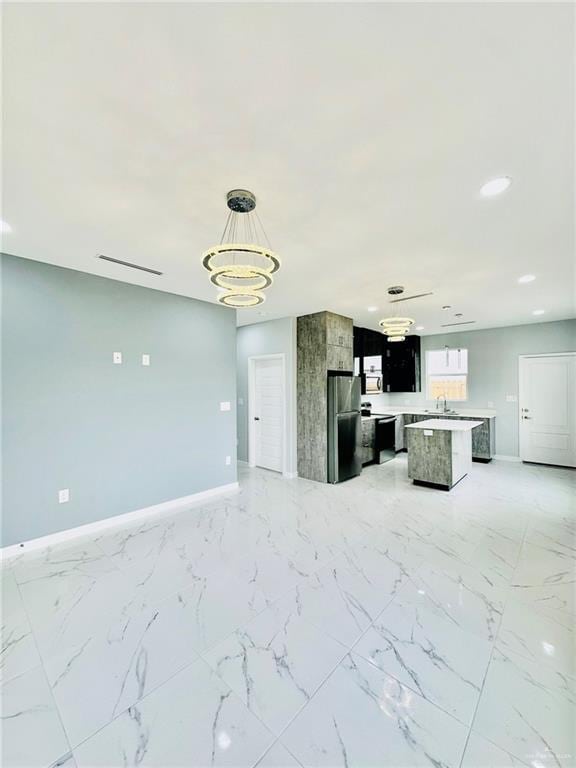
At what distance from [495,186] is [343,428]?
3.77m

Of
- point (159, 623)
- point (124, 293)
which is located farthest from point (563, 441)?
point (124, 293)

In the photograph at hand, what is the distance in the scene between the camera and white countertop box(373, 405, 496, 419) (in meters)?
6.65

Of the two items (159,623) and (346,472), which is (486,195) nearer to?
(159,623)

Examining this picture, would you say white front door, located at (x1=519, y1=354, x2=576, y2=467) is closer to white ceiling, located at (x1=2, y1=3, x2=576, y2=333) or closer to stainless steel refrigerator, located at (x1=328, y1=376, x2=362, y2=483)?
stainless steel refrigerator, located at (x1=328, y1=376, x2=362, y2=483)

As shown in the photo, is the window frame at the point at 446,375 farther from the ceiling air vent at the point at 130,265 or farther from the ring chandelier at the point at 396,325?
the ceiling air vent at the point at 130,265

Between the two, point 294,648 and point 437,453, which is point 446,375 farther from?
point 294,648

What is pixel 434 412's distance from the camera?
714cm

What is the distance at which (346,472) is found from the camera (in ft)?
17.2

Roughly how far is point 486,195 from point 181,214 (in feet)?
6.67

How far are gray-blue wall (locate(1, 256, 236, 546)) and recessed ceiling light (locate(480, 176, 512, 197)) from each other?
11.4ft

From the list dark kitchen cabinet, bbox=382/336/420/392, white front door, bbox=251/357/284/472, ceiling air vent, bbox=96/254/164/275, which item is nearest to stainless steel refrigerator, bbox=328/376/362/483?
white front door, bbox=251/357/284/472

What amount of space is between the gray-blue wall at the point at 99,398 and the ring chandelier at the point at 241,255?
1510mm

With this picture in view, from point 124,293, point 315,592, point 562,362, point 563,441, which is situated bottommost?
point 315,592

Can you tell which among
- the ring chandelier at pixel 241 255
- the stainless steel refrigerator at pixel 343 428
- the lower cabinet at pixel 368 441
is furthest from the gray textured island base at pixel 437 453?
the ring chandelier at pixel 241 255
